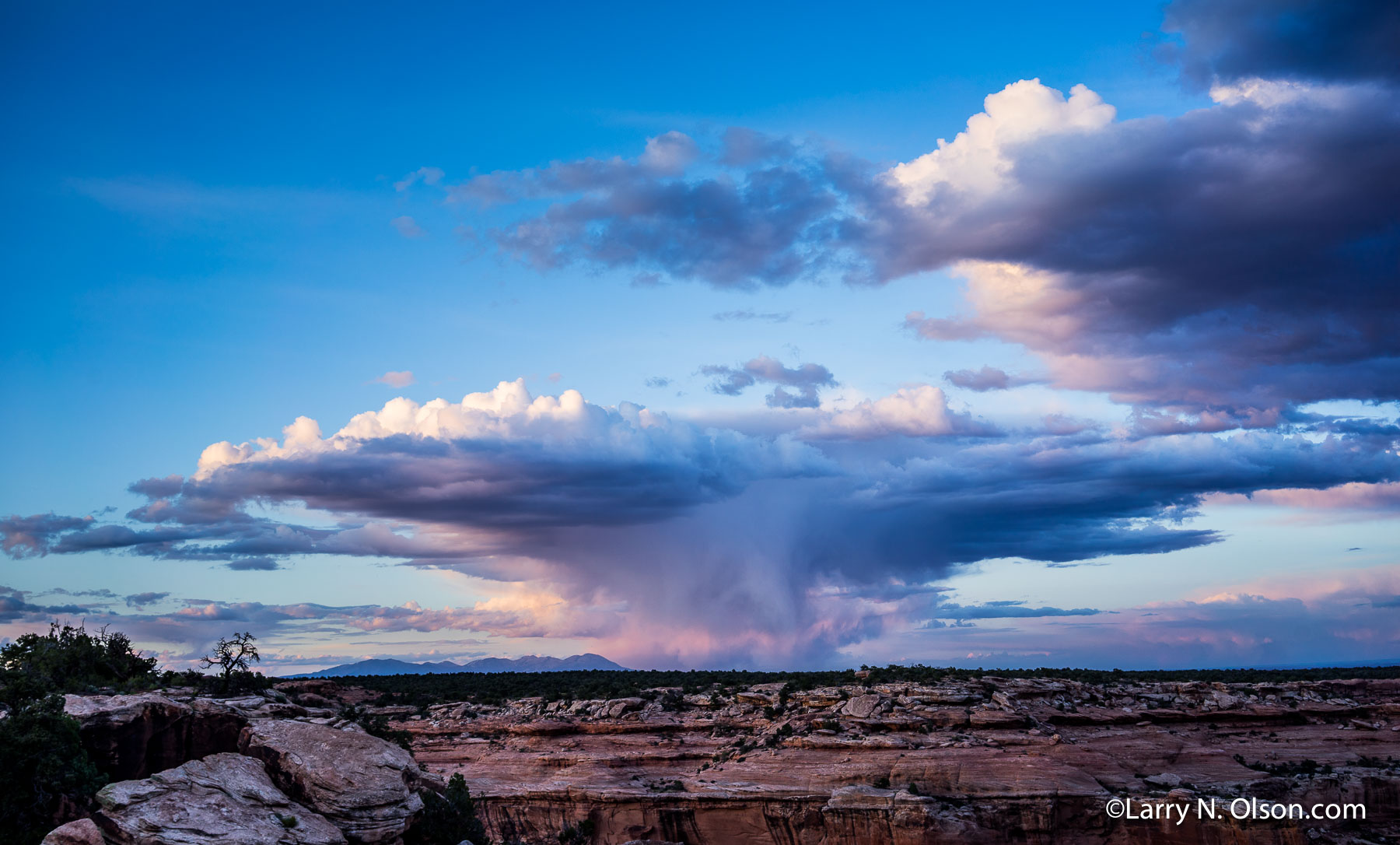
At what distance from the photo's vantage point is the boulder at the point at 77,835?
21750mm

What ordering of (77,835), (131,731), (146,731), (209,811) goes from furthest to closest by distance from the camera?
(146,731)
(131,731)
(209,811)
(77,835)

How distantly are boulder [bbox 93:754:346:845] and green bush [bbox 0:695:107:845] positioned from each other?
218 centimetres

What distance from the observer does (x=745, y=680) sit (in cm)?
8825

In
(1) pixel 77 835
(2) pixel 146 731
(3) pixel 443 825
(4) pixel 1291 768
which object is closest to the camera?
(1) pixel 77 835

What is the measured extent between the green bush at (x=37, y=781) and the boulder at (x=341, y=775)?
14.9 ft

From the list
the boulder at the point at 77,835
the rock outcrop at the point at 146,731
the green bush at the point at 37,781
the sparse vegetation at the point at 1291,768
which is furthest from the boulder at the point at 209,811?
the sparse vegetation at the point at 1291,768

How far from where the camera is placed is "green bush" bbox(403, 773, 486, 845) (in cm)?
3077

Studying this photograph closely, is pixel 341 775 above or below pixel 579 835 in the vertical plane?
above

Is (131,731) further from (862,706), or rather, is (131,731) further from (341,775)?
(862,706)

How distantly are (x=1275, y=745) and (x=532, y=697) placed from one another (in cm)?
6161

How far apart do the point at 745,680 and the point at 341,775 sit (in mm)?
63450

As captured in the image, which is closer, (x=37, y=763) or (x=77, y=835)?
(x=77, y=835)

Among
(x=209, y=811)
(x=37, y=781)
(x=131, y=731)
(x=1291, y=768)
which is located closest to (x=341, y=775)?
(x=209, y=811)

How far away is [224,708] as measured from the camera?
30.4 meters
